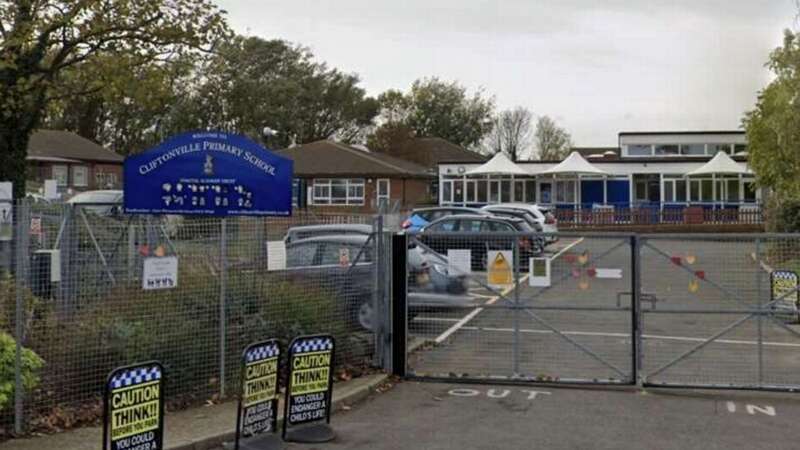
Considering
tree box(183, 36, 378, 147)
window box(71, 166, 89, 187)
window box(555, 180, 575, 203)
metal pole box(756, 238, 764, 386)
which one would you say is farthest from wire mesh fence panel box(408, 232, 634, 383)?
window box(71, 166, 89, 187)

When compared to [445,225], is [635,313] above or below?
below

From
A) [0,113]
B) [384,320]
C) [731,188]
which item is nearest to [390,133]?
[731,188]

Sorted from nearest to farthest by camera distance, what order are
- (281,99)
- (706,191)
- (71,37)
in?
(71,37)
(706,191)
(281,99)

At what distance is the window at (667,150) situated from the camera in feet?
207

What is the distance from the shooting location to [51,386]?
7.68 m

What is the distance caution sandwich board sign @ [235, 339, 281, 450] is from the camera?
6.79m

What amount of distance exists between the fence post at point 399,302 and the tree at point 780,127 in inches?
691

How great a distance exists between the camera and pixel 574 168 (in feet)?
A: 157

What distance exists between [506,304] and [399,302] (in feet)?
4.31

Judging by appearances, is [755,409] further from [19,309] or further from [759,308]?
[19,309]

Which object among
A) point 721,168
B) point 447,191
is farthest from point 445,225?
point 447,191

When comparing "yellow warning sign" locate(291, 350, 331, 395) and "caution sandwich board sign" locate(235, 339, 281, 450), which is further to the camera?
"yellow warning sign" locate(291, 350, 331, 395)

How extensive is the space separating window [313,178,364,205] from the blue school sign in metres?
45.1

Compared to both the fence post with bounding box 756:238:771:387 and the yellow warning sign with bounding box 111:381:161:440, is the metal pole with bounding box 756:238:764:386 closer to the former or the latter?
the fence post with bounding box 756:238:771:387
